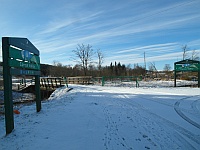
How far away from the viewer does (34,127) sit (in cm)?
518

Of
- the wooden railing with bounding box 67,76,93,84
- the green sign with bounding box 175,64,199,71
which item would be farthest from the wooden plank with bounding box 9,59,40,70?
the wooden railing with bounding box 67,76,93,84

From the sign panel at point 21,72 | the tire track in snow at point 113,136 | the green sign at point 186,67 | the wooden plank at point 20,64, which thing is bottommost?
the tire track in snow at point 113,136

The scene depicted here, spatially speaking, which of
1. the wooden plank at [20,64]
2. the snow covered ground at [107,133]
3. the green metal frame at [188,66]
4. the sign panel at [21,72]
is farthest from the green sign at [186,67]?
the wooden plank at [20,64]

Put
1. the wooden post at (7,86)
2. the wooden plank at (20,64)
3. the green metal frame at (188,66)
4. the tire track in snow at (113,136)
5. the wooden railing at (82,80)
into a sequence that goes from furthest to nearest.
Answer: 1. the wooden railing at (82,80)
2. the green metal frame at (188,66)
3. the wooden plank at (20,64)
4. the wooden post at (7,86)
5. the tire track in snow at (113,136)

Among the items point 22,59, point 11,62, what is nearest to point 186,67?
point 22,59

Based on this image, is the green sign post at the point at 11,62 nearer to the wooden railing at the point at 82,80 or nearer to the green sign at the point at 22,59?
the green sign at the point at 22,59

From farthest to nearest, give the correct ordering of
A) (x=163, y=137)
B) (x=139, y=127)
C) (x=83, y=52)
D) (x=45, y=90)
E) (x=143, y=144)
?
1. (x=83, y=52)
2. (x=45, y=90)
3. (x=139, y=127)
4. (x=163, y=137)
5. (x=143, y=144)

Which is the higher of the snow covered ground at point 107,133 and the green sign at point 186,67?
the green sign at point 186,67

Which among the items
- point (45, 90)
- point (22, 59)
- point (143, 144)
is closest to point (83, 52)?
point (45, 90)

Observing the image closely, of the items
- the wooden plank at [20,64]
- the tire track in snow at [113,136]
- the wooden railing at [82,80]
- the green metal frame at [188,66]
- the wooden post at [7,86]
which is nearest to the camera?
the tire track in snow at [113,136]

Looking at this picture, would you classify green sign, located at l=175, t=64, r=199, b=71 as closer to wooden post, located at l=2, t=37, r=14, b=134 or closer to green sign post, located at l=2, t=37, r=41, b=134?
green sign post, located at l=2, t=37, r=41, b=134

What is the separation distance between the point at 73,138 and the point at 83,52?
138ft

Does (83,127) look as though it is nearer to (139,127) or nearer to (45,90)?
(139,127)

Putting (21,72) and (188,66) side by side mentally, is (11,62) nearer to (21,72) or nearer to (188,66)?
(21,72)
